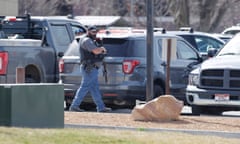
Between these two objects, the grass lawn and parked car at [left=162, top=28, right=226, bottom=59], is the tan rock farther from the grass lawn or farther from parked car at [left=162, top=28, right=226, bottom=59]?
parked car at [left=162, top=28, right=226, bottom=59]

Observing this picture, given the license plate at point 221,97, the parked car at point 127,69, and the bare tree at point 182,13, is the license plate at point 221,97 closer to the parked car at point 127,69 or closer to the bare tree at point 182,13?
the parked car at point 127,69

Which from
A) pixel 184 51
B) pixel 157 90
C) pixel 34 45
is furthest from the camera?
pixel 184 51

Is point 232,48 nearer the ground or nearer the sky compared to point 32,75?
nearer the sky

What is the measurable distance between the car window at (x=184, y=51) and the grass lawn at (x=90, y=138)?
280 inches

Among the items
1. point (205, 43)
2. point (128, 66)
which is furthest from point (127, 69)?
point (205, 43)

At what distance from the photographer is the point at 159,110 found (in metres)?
14.8

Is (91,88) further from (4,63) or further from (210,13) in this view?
(210,13)

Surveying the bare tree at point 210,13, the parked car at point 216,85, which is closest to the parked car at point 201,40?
the parked car at point 216,85

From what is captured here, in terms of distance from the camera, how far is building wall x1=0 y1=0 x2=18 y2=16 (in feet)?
113

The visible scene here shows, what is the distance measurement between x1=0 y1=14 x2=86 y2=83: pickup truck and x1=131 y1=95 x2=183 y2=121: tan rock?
4377 millimetres

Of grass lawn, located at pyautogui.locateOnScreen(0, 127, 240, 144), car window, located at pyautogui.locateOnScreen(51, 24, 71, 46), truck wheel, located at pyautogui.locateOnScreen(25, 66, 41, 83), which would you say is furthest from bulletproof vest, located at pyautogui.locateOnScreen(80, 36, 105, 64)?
grass lawn, located at pyautogui.locateOnScreen(0, 127, 240, 144)

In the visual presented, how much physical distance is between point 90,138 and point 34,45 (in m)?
8.64

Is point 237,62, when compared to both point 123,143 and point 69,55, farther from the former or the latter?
point 123,143

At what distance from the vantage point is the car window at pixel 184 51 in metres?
19.2
